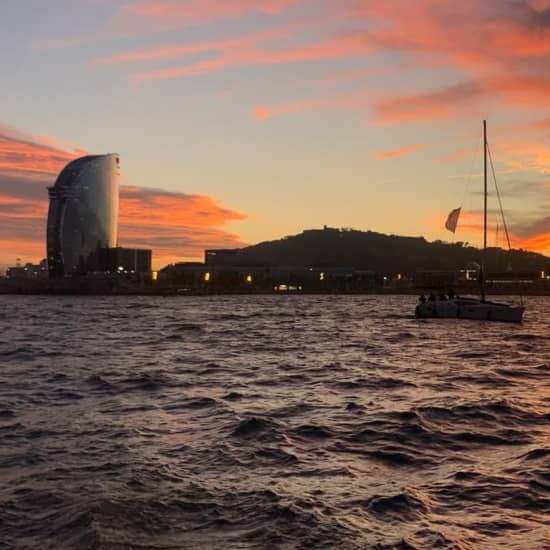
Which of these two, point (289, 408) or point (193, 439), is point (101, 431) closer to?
point (193, 439)

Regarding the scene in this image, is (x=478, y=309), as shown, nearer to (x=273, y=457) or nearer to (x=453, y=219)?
(x=453, y=219)

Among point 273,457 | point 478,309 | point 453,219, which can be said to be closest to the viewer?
point 273,457

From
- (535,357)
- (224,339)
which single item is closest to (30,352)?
(224,339)

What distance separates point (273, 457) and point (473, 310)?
249 feet

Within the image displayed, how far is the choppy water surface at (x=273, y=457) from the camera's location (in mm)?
12078

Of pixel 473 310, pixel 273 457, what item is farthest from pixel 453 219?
pixel 273 457

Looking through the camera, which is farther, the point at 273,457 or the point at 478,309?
the point at 478,309

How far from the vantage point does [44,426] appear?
21078mm

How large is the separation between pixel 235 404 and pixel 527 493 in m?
13.4

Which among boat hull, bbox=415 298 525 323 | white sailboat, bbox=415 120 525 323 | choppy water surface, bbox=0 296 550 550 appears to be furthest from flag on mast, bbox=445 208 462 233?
choppy water surface, bbox=0 296 550 550

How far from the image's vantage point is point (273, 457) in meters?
17.5

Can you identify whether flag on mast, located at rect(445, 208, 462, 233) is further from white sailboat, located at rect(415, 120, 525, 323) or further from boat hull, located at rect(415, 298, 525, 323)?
boat hull, located at rect(415, 298, 525, 323)

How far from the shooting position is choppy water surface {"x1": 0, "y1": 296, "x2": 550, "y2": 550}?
476 inches

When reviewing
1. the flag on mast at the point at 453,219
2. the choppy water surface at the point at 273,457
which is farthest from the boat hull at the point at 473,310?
the choppy water surface at the point at 273,457
